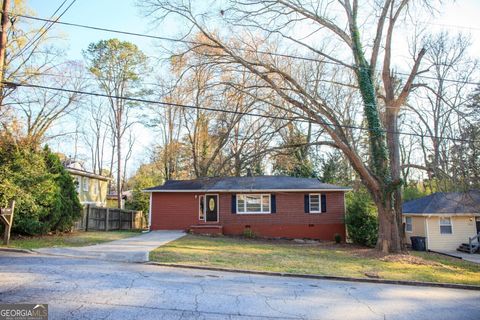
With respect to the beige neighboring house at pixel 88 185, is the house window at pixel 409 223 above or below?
below

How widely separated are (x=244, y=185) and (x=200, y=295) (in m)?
14.6

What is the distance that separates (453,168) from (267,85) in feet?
26.9

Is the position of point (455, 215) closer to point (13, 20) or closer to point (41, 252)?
point (41, 252)

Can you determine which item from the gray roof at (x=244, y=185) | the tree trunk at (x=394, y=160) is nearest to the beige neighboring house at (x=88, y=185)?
the gray roof at (x=244, y=185)

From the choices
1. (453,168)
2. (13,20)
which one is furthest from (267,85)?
(13,20)

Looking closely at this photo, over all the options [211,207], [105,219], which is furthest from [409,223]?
[105,219]

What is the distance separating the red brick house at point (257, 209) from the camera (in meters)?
20.3

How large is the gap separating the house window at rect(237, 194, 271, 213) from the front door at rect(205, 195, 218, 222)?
55.3 inches

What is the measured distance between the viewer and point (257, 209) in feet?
67.6

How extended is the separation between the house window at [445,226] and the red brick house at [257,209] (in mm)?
5952

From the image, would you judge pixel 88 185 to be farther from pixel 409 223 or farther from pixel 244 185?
pixel 409 223

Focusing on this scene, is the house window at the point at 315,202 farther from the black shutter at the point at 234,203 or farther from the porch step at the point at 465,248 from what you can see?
the porch step at the point at 465,248

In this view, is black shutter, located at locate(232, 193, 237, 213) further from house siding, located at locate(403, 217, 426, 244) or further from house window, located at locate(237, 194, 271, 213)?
house siding, located at locate(403, 217, 426, 244)

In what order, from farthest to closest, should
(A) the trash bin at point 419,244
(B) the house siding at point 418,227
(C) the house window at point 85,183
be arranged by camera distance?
(C) the house window at point 85,183 → (B) the house siding at point 418,227 → (A) the trash bin at point 419,244
